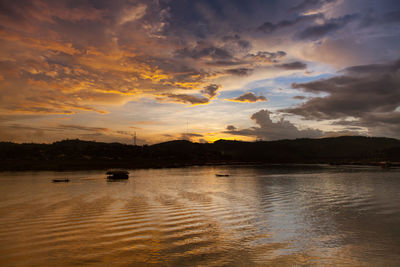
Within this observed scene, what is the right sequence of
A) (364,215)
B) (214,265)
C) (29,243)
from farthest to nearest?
(364,215) < (29,243) < (214,265)

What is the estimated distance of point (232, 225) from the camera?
18.6 metres

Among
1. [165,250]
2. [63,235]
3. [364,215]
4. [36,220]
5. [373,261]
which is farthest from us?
[364,215]

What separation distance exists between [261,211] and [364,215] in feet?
26.5

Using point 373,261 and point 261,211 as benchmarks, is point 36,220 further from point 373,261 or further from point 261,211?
point 373,261

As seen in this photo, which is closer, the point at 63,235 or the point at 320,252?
the point at 320,252

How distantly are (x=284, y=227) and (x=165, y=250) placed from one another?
8687mm

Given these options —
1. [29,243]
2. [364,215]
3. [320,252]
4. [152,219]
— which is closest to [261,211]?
[364,215]

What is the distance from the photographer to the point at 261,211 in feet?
79.2

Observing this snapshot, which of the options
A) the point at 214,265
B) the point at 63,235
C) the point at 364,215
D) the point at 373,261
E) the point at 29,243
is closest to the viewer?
the point at 214,265

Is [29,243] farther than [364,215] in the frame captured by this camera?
No

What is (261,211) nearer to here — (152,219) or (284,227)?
(284,227)

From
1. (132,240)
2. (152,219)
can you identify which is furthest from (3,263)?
(152,219)

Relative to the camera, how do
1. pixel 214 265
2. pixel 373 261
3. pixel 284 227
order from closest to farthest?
1. pixel 214 265
2. pixel 373 261
3. pixel 284 227

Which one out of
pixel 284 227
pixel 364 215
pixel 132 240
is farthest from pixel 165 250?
pixel 364 215
